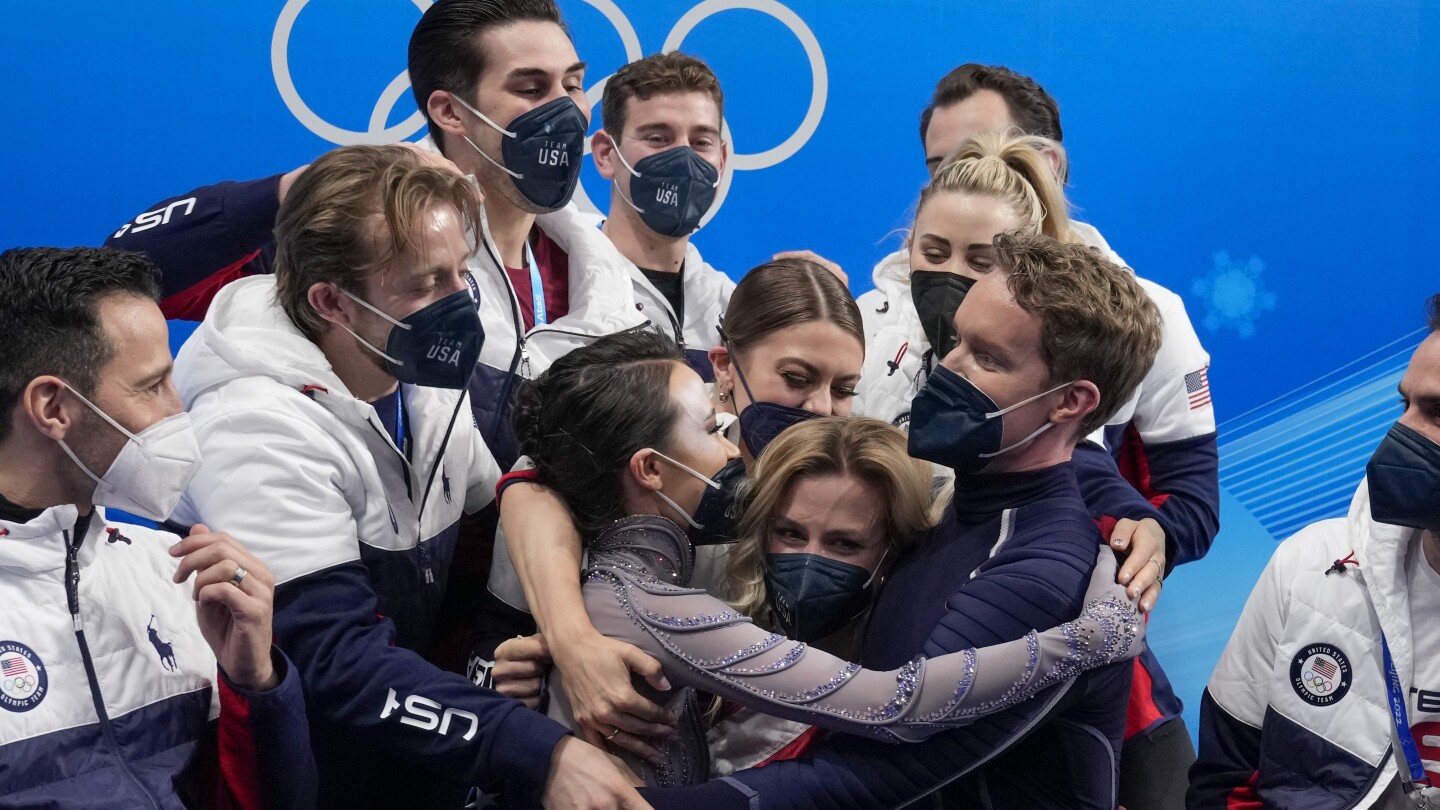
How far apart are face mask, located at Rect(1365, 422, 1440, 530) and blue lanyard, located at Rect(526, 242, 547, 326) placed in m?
1.53

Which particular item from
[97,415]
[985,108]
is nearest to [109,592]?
[97,415]

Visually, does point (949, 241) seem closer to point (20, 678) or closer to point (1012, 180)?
point (1012, 180)

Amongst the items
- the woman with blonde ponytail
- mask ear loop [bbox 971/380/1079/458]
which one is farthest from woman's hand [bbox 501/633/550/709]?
the woman with blonde ponytail

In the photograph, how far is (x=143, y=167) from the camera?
3904 millimetres

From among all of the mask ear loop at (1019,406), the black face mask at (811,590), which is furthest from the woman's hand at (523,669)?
the mask ear loop at (1019,406)

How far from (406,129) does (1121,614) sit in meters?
2.56

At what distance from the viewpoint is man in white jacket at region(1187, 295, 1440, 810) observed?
235 cm

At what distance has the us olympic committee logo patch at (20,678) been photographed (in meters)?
1.95

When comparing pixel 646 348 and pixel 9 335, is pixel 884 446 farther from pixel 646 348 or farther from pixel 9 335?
pixel 9 335

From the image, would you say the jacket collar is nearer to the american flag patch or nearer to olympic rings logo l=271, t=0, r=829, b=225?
the american flag patch

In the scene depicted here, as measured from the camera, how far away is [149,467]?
6.79 ft

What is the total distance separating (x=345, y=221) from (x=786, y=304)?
31.2 inches

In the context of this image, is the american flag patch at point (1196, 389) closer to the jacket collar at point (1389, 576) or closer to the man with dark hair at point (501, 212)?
the jacket collar at point (1389, 576)

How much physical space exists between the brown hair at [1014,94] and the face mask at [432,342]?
1.63m
